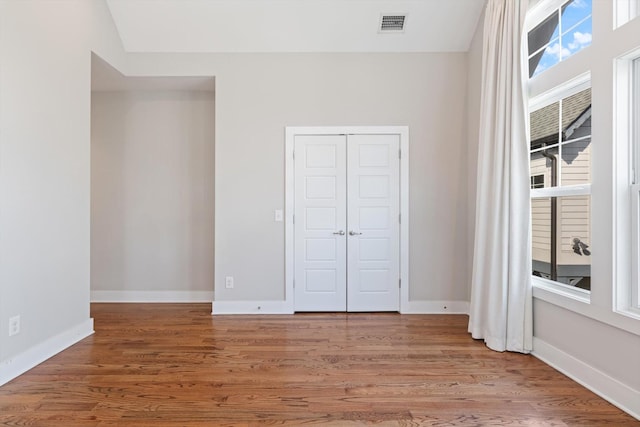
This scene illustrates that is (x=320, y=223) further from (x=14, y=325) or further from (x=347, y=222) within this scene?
(x=14, y=325)

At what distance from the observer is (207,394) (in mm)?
2236

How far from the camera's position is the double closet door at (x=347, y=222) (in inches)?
163

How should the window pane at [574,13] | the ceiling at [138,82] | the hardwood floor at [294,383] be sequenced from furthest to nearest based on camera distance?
the ceiling at [138,82] → the window pane at [574,13] → the hardwood floor at [294,383]

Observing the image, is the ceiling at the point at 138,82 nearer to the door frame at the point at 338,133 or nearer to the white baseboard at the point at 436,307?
the door frame at the point at 338,133

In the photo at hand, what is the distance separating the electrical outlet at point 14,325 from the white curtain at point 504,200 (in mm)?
3648

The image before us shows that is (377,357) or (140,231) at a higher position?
(140,231)

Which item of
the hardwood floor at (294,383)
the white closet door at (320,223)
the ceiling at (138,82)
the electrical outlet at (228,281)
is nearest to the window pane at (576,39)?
the white closet door at (320,223)

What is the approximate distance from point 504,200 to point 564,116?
765mm

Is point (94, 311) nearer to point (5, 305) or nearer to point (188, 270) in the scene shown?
point (188, 270)

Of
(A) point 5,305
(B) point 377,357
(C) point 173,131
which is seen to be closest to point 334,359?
(B) point 377,357

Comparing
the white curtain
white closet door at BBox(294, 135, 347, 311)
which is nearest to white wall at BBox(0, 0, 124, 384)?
white closet door at BBox(294, 135, 347, 311)

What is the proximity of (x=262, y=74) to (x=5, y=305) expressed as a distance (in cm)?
318

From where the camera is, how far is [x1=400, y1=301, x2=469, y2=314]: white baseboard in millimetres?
4121

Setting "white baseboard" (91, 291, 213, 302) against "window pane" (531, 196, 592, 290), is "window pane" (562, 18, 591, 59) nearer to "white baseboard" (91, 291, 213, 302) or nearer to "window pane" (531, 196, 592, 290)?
"window pane" (531, 196, 592, 290)
